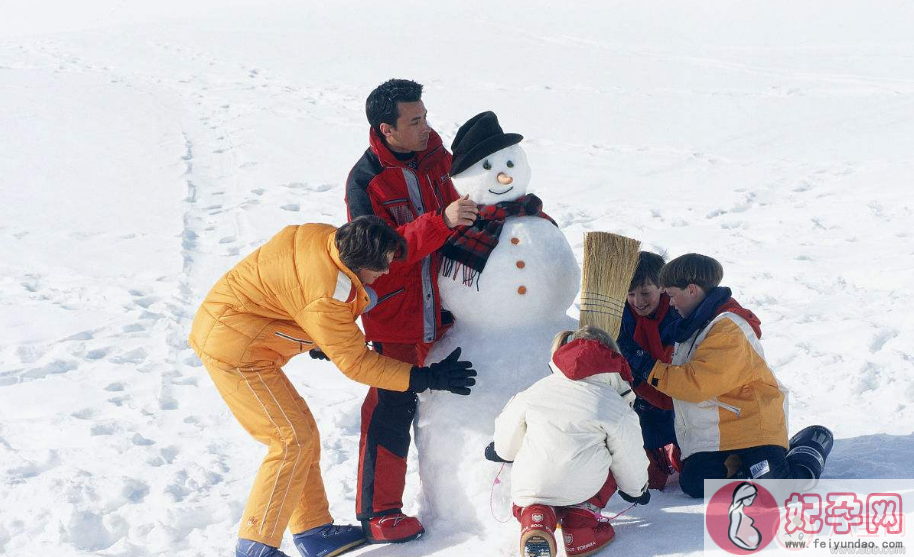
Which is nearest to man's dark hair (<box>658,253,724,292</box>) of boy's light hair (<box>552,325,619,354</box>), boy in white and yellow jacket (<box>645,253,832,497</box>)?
boy in white and yellow jacket (<box>645,253,832,497</box>)

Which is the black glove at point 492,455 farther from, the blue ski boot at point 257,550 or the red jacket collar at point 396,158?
the red jacket collar at point 396,158

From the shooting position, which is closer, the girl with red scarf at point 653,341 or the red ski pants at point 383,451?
the red ski pants at point 383,451

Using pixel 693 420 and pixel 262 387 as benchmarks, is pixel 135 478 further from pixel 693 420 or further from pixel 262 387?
pixel 693 420

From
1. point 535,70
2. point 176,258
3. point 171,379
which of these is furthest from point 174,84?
point 171,379

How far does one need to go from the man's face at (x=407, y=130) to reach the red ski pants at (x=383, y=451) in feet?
3.00

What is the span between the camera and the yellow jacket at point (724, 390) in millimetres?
3062

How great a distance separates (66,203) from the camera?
8.09 meters

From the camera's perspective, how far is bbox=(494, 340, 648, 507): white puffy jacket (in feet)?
8.85

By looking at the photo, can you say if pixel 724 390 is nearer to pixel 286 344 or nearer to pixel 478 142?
pixel 478 142

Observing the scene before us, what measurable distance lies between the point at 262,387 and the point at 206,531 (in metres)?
0.91

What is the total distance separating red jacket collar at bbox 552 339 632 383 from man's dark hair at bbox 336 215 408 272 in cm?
63

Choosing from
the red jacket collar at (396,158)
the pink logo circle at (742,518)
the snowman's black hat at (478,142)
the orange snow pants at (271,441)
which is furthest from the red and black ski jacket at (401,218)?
the pink logo circle at (742,518)

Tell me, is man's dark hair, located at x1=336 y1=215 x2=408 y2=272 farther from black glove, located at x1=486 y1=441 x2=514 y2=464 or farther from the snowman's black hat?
black glove, located at x1=486 y1=441 x2=514 y2=464

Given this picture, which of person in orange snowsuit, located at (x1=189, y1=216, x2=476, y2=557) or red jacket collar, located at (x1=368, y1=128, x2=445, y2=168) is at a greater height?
red jacket collar, located at (x1=368, y1=128, x2=445, y2=168)
